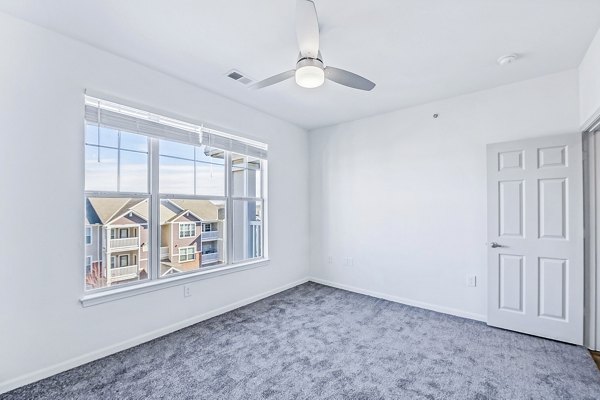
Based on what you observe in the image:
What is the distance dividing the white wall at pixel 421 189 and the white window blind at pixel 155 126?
1648 mm

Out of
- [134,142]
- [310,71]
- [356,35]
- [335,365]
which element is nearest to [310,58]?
[310,71]

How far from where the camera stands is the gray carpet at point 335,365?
1.97 metres

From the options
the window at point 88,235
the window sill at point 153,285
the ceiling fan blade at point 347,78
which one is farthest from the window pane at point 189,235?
the ceiling fan blade at point 347,78

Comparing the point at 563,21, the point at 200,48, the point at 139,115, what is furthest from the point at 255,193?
the point at 563,21

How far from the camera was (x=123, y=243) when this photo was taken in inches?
104

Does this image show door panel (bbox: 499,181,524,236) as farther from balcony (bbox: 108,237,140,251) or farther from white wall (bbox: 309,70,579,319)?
balcony (bbox: 108,237,140,251)

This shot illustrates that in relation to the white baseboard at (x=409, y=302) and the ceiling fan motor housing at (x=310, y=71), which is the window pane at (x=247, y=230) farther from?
the ceiling fan motor housing at (x=310, y=71)

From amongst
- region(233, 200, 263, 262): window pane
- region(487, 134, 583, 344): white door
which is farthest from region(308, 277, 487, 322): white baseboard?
region(233, 200, 263, 262): window pane

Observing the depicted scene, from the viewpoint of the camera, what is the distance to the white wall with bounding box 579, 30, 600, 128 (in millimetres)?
2227

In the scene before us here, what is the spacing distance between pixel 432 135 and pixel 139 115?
3391mm

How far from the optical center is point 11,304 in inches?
78.2

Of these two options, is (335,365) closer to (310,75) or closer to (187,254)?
(187,254)

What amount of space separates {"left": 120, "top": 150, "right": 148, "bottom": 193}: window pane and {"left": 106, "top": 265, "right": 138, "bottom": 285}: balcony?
75cm

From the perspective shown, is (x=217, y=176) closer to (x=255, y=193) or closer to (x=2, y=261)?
(x=255, y=193)
